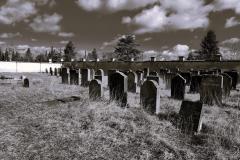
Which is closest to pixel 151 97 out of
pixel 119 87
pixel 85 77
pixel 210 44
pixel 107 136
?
A: pixel 119 87

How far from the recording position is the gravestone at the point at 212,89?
862cm

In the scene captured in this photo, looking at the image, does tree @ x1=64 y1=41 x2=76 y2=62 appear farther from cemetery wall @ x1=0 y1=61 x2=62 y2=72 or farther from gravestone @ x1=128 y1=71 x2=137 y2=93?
gravestone @ x1=128 y1=71 x2=137 y2=93

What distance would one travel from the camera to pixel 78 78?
1675 cm

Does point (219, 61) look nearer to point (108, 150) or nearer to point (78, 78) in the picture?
point (78, 78)

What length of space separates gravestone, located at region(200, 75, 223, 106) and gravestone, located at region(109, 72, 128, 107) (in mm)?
3310

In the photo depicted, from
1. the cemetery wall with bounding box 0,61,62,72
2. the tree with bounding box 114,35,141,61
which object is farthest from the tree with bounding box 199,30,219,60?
the cemetery wall with bounding box 0,61,62,72

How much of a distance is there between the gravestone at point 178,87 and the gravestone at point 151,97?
325 centimetres

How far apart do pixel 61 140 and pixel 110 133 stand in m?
1.06

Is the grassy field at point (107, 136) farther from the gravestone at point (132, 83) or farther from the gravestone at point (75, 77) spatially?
the gravestone at point (75, 77)

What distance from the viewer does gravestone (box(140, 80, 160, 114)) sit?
22.8 feet

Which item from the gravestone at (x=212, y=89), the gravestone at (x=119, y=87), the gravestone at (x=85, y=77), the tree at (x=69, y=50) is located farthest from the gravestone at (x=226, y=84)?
the tree at (x=69, y=50)

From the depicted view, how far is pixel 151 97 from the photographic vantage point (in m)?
7.11

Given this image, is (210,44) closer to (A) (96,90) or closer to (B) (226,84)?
(B) (226,84)

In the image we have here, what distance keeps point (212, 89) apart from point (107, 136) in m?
5.72
